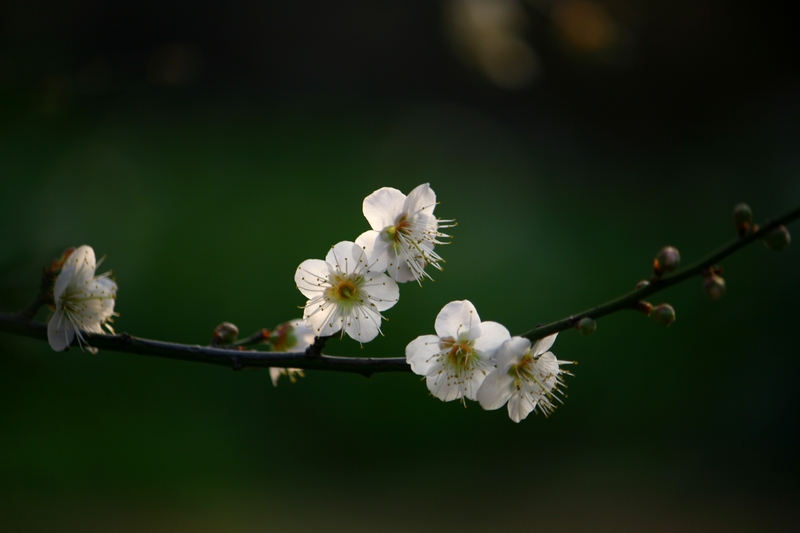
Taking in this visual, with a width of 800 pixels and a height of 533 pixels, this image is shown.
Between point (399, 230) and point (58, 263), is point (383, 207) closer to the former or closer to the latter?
point (399, 230)

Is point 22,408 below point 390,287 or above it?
above

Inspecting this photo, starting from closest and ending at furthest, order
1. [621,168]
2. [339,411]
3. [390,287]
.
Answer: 1. [390,287]
2. [339,411]
3. [621,168]

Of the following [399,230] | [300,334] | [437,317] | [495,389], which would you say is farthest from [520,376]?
[300,334]

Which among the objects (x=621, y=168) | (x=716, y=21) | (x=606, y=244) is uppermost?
(x=716, y=21)

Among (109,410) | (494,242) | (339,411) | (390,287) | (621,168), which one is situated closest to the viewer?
(390,287)

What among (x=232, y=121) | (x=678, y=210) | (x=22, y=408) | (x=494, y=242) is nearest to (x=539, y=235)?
(x=494, y=242)

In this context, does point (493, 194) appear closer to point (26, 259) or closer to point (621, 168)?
point (621, 168)

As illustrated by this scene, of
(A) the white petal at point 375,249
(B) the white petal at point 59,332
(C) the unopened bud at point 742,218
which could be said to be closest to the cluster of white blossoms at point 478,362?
(A) the white petal at point 375,249
